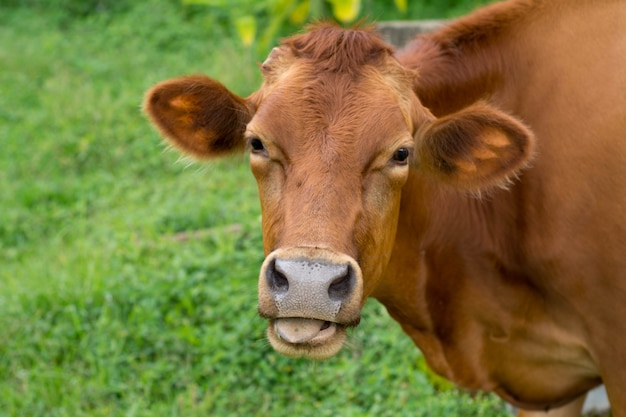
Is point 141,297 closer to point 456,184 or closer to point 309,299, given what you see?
point 456,184

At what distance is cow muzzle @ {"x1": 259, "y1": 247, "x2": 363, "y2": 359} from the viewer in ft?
9.18

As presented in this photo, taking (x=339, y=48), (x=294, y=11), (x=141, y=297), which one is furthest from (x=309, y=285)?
(x=294, y=11)

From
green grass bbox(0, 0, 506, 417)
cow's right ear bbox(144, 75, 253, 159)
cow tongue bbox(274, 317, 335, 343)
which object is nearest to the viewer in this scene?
cow tongue bbox(274, 317, 335, 343)

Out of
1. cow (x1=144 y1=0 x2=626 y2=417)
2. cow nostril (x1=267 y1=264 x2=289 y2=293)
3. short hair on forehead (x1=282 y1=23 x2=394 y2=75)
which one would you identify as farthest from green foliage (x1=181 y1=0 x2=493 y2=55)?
cow nostril (x1=267 y1=264 x2=289 y2=293)

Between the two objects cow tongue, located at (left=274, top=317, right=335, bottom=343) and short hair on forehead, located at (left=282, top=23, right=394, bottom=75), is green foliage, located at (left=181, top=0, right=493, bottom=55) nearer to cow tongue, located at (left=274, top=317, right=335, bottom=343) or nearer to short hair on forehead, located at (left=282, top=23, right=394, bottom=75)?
short hair on forehead, located at (left=282, top=23, right=394, bottom=75)

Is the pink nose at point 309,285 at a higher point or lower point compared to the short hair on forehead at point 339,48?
lower

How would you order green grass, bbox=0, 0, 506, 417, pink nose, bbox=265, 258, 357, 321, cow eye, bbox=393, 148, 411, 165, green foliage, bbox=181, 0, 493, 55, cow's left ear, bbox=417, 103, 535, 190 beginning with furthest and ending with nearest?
green foliage, bbox=181, 0, 493, 55 < green grass, bbox=0, 0, 506, 417 < cow's left ear, bbox=417, 103, 535, 190 < cow eye, bbox=393, 148, 411, 165 < pink nose, bbox=265, 258, 357, 321

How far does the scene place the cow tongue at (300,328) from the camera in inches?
114

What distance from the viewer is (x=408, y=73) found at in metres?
3.46

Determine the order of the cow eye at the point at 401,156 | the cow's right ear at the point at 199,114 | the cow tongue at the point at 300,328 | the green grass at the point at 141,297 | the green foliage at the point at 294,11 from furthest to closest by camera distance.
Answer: the green foliage at the point at 294,11 < the green grass at the point at 141,297 < the cow's right ear at the point at 199,114 < the cow eye at the point at 401,156 < the cow tongue at the point at 300,328

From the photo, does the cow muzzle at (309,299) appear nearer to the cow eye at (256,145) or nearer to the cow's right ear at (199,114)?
the cow eye at (256,145)

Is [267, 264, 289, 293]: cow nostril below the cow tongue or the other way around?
the other way around

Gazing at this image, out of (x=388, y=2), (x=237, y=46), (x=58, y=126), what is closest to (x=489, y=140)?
(x=58, y=126)

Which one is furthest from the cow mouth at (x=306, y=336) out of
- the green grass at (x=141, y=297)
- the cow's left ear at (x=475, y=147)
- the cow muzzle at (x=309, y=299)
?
the green grass at (x=141, y=297)
